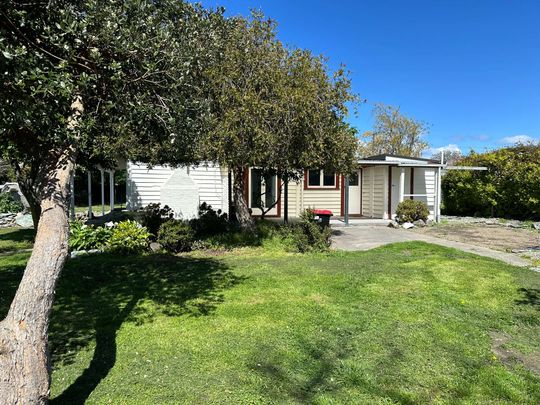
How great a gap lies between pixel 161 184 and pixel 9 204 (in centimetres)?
809

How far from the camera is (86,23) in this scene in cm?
290

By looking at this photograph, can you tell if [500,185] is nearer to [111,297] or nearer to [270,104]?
[270,104]

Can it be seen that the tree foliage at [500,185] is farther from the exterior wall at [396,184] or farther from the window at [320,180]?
the window at [320,180]

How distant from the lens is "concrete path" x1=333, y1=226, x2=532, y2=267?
8.52 m

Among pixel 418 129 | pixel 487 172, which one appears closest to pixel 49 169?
pixel 487 172

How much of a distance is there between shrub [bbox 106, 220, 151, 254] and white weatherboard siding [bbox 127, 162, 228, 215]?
455 cm

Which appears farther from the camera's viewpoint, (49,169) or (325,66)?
(325,66)

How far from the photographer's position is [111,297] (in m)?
5.44

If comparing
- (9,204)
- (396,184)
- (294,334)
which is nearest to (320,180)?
(396,184)

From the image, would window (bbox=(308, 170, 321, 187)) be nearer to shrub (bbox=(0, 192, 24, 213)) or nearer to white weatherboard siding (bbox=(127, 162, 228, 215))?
white weatherboard siding (bbox=(127, 162, 228, 215))

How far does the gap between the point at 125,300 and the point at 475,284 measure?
5.20m

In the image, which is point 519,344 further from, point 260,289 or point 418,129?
point 418,129

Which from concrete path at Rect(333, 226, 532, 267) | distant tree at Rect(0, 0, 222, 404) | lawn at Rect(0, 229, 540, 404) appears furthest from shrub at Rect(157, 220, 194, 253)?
distant tree at Rect(0, 0, 222, 404)

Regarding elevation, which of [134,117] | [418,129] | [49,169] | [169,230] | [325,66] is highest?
[418,129]
